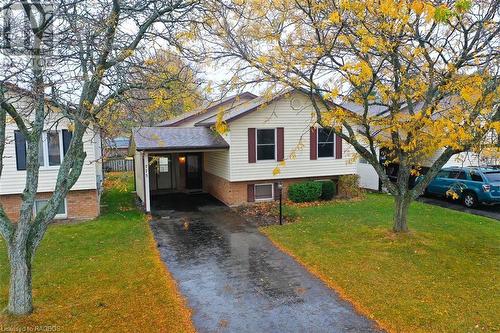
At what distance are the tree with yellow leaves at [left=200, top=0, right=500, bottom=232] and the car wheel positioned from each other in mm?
6717

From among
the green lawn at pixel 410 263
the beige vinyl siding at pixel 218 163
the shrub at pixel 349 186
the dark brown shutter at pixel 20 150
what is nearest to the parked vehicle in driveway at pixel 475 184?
the green lawn at pixel 410 263

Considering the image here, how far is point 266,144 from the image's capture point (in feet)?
54.2

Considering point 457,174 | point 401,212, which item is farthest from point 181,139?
point 457,174

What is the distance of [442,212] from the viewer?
1450cm

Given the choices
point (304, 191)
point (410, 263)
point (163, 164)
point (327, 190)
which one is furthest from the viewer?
point (163, 164)

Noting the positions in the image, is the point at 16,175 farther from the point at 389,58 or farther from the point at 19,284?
the point at 389,58

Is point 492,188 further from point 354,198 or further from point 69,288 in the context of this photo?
point 69,288

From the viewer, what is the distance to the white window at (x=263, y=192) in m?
16.9

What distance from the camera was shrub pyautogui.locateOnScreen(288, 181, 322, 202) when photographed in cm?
1658

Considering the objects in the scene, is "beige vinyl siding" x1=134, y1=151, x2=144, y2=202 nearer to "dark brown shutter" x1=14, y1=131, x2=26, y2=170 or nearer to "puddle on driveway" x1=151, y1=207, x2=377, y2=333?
"dark brown shutter" x1=14, y1=131, x2=26, y2=170

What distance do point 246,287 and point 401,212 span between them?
5.41 m

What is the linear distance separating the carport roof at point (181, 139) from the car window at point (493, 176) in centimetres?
1072

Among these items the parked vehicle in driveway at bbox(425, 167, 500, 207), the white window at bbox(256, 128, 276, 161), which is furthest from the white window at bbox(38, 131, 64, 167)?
the parked vehicle in driveway at bbox(425, 167, 500, 207)

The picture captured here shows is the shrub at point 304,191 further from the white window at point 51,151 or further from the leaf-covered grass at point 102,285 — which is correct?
the white window at point 51,151
